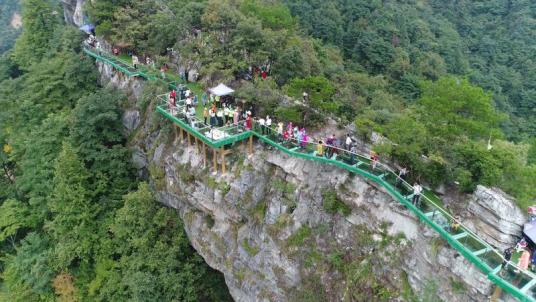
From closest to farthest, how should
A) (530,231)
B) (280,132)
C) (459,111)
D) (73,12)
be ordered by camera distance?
(530,231) < (459,111) < (280,132) < (73,12)

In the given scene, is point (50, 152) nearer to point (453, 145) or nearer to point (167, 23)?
point (167, 23)

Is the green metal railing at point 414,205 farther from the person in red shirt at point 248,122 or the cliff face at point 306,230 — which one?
the cliff face at point 306,230

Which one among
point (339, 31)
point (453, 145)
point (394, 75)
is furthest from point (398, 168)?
point (339, 31)

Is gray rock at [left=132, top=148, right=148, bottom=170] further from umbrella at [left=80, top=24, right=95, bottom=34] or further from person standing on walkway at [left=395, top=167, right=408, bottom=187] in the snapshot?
person standing on walkway at [left=395, top=167, right=408, bottom=187]

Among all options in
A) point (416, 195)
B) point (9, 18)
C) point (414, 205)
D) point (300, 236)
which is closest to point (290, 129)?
point (300, 236)

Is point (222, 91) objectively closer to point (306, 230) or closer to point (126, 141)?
point (306, 230)

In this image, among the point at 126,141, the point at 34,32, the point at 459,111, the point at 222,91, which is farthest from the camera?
the point at 34,32
